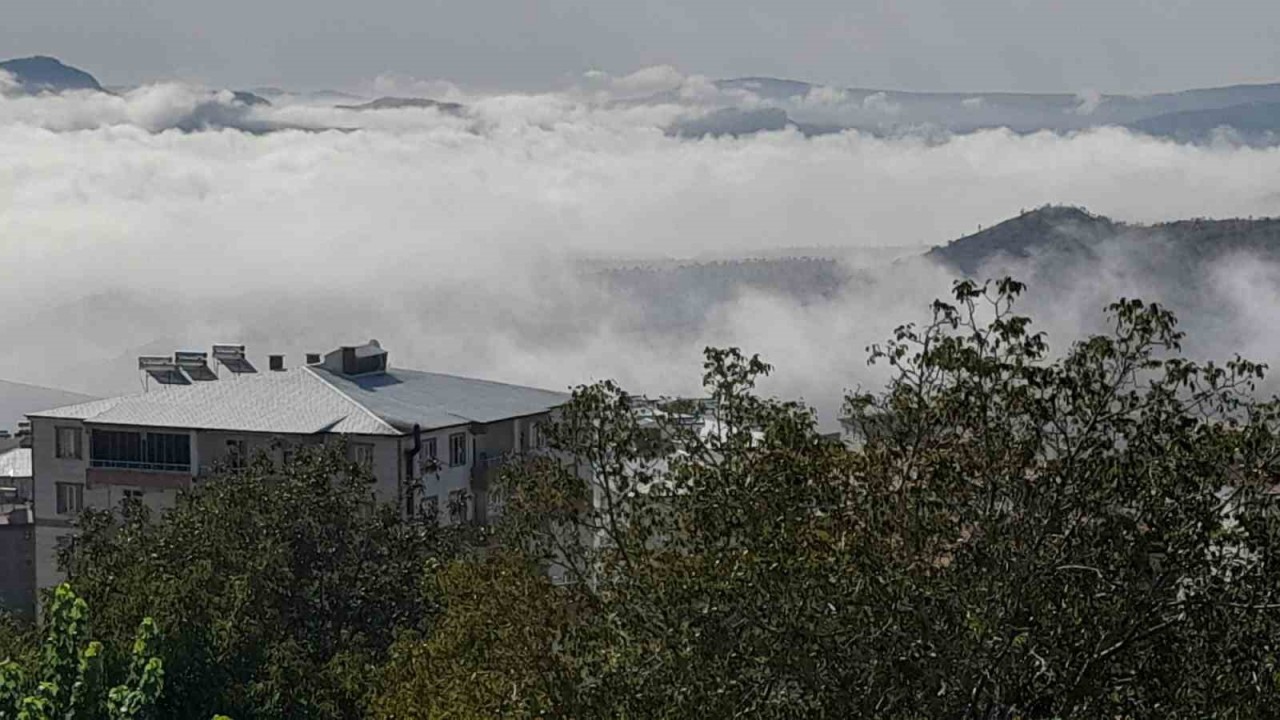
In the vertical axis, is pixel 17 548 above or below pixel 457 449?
below

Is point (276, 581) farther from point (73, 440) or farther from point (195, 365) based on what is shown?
point (195, 365)

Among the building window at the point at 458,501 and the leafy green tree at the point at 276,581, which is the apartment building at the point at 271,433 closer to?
the building window at the point at 458,501

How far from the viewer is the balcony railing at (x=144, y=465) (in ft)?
229

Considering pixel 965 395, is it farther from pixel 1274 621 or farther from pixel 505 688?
pixel 505 688

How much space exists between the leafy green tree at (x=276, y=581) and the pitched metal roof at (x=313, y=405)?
24216 mm

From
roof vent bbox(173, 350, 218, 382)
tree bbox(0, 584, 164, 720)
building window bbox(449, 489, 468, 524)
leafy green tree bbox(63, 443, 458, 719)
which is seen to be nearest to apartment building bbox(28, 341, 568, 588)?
building window bbox(449, 489, 468, 524)

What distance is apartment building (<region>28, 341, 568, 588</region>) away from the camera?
66.3 m

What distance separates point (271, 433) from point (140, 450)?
5592 mm

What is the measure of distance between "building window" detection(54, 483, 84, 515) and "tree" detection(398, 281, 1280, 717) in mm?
52500

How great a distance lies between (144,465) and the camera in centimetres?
7038

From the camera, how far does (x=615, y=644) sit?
71.2 ft

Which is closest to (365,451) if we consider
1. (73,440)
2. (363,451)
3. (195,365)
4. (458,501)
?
(363,451)

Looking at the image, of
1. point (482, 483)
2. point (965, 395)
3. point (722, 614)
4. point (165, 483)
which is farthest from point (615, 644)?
point (165, 483)

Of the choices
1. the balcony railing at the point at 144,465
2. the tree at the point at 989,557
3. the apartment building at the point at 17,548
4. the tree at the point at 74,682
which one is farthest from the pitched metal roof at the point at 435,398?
the tree at the point at 989,557
